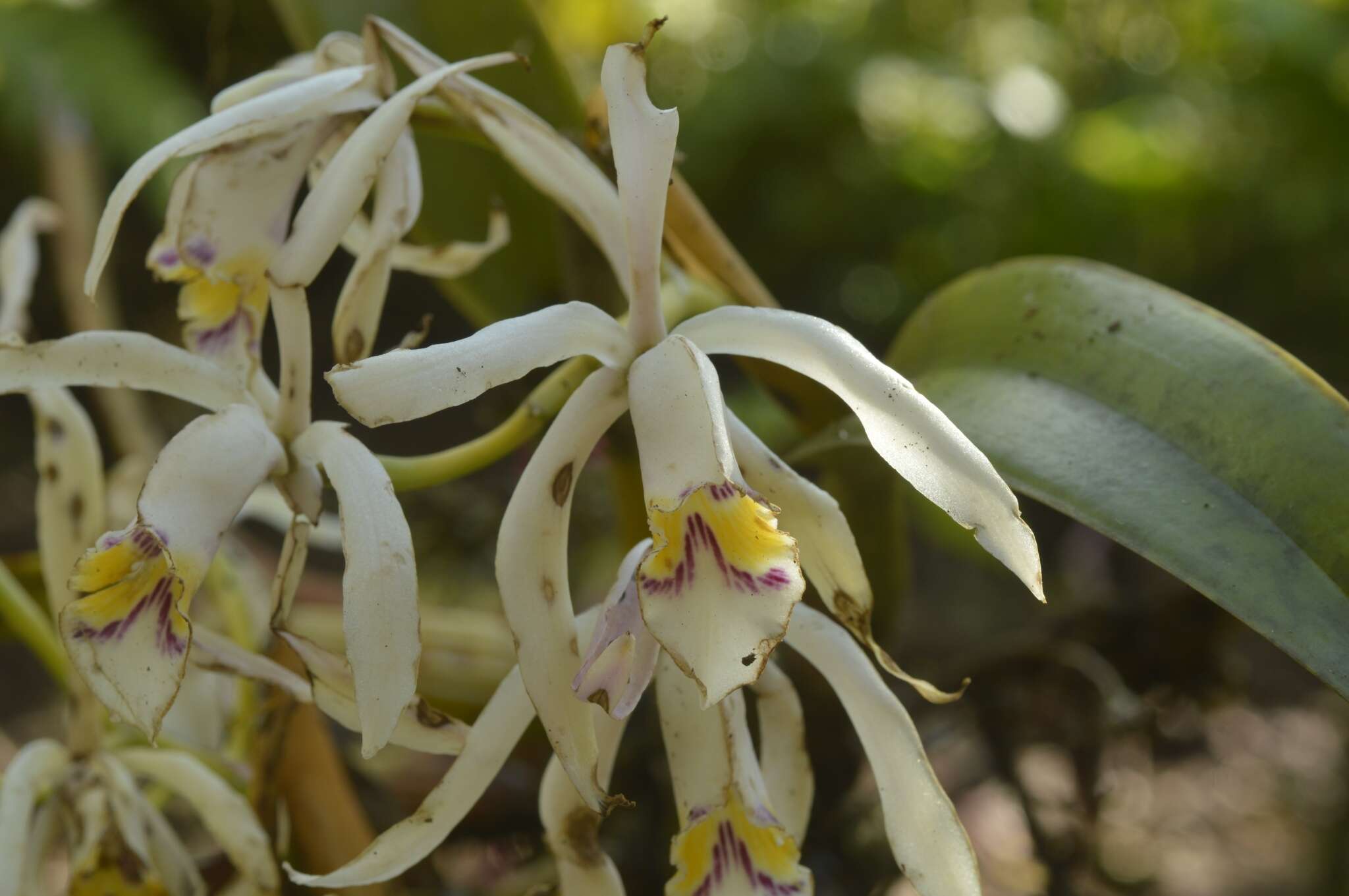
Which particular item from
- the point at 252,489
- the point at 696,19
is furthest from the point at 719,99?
the point at 252,489

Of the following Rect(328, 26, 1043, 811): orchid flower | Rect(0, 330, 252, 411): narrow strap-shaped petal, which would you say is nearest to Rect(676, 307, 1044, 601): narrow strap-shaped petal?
Rect(328, 26, 1043, 811): orchid flower

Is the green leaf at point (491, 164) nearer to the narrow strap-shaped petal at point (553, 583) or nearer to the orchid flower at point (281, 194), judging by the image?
the orchid flower at point (281, 194)

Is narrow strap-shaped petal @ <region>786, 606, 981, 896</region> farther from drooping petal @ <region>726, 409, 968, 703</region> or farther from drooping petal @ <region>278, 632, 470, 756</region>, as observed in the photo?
drooping petal @ <region>278, 632, 470, 756</region>

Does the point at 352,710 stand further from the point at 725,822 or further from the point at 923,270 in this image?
the point at 923,270

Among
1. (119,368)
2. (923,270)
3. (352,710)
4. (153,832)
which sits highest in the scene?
(119,368)

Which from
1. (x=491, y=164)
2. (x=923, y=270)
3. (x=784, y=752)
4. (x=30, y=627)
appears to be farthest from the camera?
(x=923, y=270)

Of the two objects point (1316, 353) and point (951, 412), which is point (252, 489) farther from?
point (1316, 353)

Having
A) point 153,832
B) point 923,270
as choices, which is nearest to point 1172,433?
point 153,832
